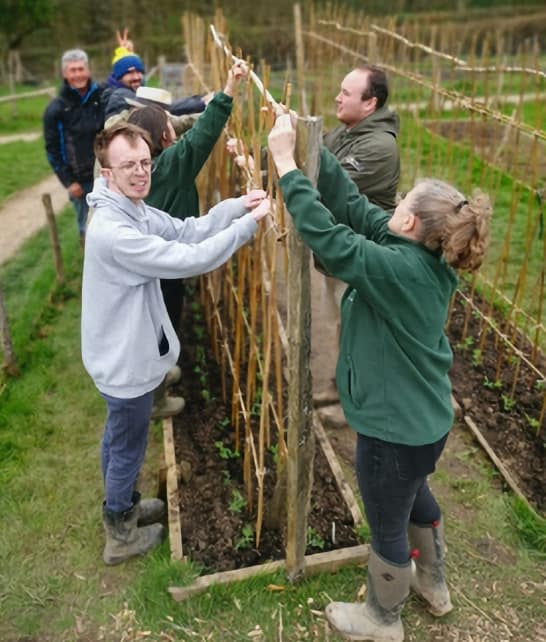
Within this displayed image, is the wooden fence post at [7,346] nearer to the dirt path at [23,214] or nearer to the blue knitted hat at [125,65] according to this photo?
the blue knitted hat at [125,65]

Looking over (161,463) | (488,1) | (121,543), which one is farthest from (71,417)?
(488,1)

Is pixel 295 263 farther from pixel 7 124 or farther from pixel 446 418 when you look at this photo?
pixel 7 124

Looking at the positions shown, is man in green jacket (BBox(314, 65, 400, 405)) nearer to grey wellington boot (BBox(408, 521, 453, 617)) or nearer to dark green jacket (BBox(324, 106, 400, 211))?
dark green jacket (BBox(324, 106, 400, 211))

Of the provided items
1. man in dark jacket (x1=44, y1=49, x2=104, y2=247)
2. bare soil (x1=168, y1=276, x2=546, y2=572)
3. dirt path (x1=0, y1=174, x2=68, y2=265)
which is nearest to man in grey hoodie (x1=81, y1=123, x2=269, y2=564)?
bare soil (x1=168, y1=276, x2=546, y2=572)

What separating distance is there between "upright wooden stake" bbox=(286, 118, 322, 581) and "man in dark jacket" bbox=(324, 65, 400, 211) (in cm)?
107

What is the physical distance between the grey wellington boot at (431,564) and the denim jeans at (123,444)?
1.11 m

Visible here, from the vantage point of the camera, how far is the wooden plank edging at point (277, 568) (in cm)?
254

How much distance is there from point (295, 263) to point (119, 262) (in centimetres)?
59

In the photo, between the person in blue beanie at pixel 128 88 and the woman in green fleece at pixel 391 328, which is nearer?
the woman in green fleece at pixel 391 328

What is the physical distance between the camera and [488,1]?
2892 centimetres

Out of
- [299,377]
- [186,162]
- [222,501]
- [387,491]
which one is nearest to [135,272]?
[299,377]

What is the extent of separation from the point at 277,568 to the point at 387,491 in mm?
814

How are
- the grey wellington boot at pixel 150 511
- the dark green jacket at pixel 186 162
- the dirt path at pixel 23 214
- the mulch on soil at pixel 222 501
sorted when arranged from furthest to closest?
the dirt path at pixel 23 214 < the grey wellington boot at pixel 150 511 < the mulch on soil at pixel 222 501 < the dark green jacket at pixel 186 162

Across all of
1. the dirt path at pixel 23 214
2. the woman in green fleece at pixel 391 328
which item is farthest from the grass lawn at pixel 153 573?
the dirt path at pixel 23 214
